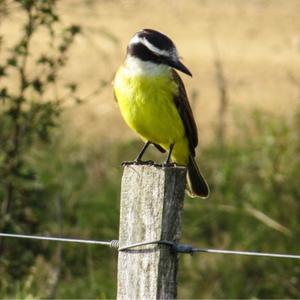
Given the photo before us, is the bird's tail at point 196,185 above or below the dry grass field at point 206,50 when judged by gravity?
below

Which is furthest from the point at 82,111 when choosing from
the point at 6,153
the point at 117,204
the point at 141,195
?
the point at 141,195

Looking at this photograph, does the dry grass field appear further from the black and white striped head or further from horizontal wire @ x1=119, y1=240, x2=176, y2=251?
horizontal wire @ x1=119, y1=240, x2=176, y2=251

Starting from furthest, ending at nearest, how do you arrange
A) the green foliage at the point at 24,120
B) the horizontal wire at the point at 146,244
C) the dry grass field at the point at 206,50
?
the dry grass field at the point at 206,50, the green foliage at the point at 24,120, the horizontal wire at the point at 146,244

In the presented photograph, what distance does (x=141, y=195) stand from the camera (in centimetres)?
563

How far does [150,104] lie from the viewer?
7398 millimetres

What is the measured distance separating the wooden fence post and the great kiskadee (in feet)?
5.47

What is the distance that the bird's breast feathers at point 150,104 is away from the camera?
7367 mm

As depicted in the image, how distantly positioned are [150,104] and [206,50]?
1062 centimetres

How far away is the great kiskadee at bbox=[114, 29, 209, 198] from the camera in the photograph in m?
7.37

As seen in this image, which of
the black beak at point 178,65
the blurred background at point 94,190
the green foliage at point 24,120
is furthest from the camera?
the blurred background at point 94,190

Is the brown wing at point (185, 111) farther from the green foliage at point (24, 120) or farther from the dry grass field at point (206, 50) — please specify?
the dry grass field at point (206, 50)

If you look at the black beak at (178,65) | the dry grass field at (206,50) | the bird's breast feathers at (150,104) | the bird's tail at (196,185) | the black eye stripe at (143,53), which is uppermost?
the dry grass field at (206,50)

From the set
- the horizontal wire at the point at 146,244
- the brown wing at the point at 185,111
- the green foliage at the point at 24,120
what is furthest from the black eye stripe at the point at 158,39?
the horizontal wire at the point at 146,244

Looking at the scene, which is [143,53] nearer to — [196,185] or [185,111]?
[185,111]
